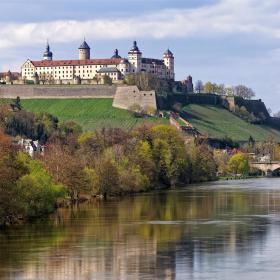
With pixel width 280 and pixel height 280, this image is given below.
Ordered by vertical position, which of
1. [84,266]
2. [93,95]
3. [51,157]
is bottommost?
[84,266]

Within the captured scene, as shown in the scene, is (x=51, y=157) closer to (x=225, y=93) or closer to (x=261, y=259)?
(x=261, y=259)

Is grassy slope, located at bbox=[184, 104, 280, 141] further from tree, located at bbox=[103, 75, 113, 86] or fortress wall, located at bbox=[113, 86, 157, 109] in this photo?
tree, located at bbox=[103, 75, 113, 86]

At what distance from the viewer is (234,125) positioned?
486 ft

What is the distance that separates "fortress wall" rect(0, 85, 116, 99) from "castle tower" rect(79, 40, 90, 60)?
703 inches

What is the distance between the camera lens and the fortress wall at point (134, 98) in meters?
142

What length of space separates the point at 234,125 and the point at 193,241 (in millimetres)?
110115

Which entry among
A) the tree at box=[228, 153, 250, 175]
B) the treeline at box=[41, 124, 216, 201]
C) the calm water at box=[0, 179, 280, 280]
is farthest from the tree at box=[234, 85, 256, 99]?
the calm water at box=[0, 179, 280, 280]

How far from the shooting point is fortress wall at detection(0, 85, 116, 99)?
148m

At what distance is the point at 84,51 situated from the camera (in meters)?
167

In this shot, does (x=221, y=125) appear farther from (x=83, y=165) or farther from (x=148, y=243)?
(x=148, y=243)

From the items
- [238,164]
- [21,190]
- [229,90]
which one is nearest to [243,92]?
[229,90]

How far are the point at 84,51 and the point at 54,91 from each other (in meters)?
19.6

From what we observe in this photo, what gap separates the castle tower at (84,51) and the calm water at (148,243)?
11110 centimetres

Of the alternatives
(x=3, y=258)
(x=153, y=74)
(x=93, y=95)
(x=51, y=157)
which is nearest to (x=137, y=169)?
(x=51, y=157)
